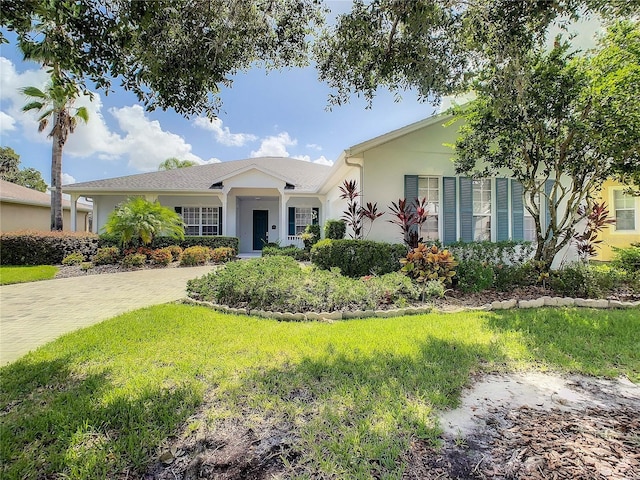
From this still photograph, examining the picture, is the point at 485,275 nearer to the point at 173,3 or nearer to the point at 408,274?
the point at 408,274

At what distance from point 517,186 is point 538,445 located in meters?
10.2

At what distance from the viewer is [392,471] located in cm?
206

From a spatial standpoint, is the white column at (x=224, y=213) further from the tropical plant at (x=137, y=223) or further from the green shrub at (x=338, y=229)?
the green shrub at (x=338, y=229)

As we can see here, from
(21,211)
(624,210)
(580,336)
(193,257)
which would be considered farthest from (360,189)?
(21,211)

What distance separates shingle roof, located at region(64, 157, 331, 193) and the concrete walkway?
6.98 m

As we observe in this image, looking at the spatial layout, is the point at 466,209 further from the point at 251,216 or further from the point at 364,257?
the point at 251,216

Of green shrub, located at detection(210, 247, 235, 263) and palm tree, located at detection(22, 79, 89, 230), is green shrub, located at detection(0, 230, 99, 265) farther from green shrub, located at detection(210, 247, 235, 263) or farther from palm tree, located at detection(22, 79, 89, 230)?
green shrub, located at detection(210, 247, 235, 263)

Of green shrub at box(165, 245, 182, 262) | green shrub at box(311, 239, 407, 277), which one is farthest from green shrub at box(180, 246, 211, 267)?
green shrub at box(311, 239, 407, 277)

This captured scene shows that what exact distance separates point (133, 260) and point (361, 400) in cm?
1191

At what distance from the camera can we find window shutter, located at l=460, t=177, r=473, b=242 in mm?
10234

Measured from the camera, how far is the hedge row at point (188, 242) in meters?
13.8

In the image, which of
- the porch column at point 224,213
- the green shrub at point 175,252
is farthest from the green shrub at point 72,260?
the porch column at point 224,213

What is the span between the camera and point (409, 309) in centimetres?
600

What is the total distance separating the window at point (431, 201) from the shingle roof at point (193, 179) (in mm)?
4577
